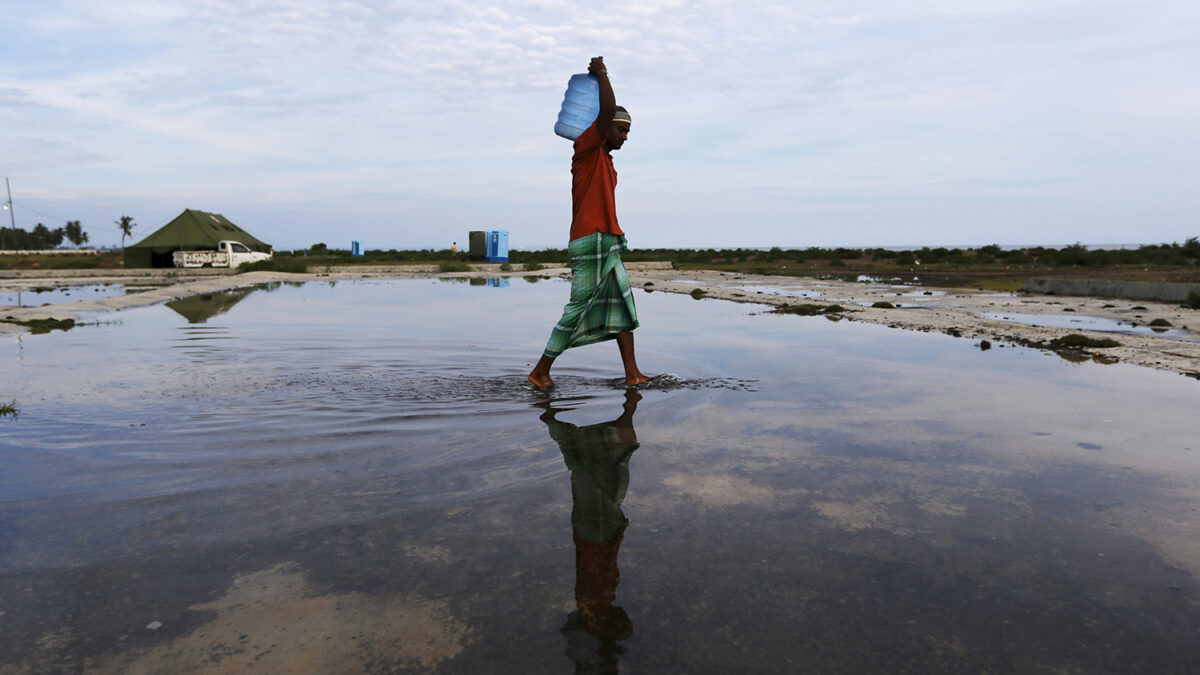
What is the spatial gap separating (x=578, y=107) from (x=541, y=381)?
2292 mm

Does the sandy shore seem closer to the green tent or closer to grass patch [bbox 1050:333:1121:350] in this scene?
grass patch [bbox 1050:333:1121:350]

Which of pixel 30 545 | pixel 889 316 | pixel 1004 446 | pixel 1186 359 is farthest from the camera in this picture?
pixel 889 316

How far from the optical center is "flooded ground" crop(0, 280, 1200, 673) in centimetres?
215

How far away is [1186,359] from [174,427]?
9001 millimetres

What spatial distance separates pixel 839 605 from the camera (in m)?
2.36

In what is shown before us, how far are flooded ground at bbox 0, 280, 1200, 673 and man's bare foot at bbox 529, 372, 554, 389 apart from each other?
19cm

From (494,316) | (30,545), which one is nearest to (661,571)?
(30,545)

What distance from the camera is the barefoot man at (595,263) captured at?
6.20 meters

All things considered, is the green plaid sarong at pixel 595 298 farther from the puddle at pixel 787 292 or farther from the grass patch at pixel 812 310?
the puddle at pixel 787 292

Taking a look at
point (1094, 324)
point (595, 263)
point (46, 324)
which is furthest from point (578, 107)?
point (1094, 324)

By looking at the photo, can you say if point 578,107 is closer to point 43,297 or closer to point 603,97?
point 603,97

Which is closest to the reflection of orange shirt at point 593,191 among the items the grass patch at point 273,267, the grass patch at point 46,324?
the grass patch at point 46,324

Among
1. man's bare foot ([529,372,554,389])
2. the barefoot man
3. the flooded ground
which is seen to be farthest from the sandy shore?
man's bare foot ([529,372,554,389])

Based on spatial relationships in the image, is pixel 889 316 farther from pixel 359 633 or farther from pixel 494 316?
pixel 359 633
